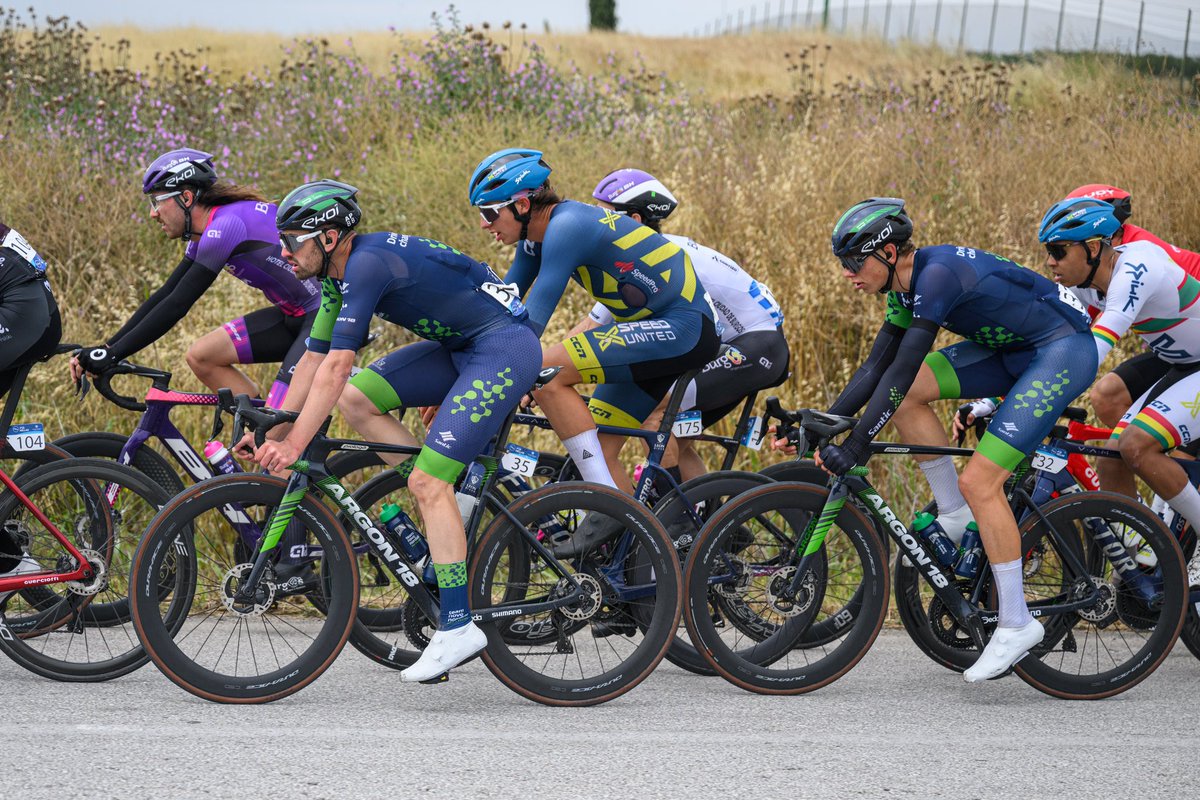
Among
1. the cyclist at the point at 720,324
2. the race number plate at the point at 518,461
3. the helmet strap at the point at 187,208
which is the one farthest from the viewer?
the helmet strap at the point at 187,208

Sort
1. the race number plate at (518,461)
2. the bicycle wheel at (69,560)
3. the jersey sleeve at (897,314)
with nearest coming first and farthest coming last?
the bicycle wheel at (69,560)
the race number plate at (518,461)
the jersey sleeve at (897,314)

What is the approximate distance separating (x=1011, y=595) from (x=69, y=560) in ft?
12.7

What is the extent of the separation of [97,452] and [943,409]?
5119 mm

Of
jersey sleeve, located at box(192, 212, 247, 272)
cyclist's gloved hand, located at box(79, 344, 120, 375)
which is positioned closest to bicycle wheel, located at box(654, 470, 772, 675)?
jersey sleeve, located at box(192, 212, 247, 272)

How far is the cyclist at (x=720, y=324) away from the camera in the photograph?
646cm

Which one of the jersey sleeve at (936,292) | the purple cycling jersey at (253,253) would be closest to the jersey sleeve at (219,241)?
the purple cycling jersey at (253,253)

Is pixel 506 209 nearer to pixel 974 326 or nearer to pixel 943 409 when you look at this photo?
pixel 974 326

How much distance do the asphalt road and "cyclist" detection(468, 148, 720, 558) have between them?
89 cm

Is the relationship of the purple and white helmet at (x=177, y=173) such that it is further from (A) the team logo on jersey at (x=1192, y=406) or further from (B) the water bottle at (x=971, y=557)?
(A) the team logo on jersey at (x=1192, y=406)

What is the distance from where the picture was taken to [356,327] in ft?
17.0

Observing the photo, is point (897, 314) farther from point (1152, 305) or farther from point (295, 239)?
point (295, 239)

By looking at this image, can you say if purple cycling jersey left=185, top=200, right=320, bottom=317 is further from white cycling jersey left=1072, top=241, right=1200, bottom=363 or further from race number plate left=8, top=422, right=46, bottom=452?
white cycling jersey left=1072, top=241, right=1200, bottom=363

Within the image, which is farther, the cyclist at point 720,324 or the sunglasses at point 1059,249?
the cyclist at point 720,324

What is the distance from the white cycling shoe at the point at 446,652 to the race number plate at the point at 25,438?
1.92 metres
